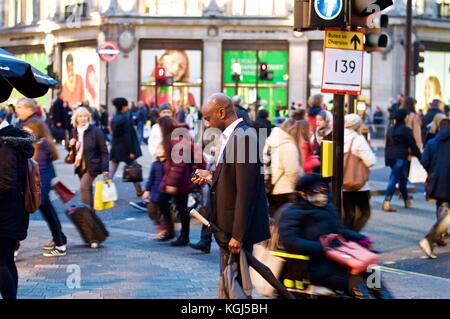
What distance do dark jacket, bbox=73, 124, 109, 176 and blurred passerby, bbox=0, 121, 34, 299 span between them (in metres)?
5.25

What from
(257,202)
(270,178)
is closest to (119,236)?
(270,178)

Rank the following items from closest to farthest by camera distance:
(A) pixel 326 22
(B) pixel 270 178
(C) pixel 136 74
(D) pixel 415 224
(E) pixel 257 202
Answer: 1. (E) pixel 257 202
2. (A) pixel 326 22
3. (B) pixel 270 178
4. (D) pixel 415 224
5. (C) pixel 136 74

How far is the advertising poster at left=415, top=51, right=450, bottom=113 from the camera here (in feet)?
161

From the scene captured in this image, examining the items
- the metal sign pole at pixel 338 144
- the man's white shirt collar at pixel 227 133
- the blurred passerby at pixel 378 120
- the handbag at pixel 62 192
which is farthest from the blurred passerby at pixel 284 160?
the blurred passerby at pixel 378 120

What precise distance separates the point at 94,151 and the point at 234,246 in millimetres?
6319

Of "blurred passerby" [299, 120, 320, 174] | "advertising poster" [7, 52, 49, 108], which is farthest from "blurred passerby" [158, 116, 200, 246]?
"advertising poster" [7, 52, 49, 108]

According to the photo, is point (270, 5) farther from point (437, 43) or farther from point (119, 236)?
point (119, 236)

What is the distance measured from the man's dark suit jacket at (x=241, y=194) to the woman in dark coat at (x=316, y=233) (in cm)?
29

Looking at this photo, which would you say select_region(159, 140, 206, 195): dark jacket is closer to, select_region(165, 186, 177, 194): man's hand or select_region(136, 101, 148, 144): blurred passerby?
select_region(165, 186, 177, 194): man's hand

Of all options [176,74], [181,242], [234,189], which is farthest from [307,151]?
[176,74]

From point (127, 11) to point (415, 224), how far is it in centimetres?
3491

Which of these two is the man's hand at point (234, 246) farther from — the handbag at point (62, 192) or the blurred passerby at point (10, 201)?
the handbag at point (62, 192)

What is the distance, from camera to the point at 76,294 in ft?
29.2

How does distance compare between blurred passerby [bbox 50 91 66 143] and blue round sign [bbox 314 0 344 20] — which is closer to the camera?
blue round sign [bbox 314 0 344 20]
